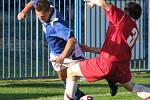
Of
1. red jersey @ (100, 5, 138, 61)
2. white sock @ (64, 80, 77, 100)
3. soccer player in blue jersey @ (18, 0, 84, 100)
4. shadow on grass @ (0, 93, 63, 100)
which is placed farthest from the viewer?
shadow on grass @ (0, 93, 63, 100)

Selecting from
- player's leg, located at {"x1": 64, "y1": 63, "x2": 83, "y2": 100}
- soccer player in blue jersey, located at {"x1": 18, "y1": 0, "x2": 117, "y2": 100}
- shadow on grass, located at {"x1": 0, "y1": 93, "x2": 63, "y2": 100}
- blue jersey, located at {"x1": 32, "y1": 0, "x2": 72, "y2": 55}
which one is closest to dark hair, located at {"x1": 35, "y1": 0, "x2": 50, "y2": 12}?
soccer player in blue jersey, located at {"x1": 18, "y1": 0, "x2": 117, "y2": 100}

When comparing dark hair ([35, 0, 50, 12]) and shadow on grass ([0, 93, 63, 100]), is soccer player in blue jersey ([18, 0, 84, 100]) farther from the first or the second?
shadow on grass ([0, 93, 63, 100])

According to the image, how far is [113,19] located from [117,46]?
0.36 metres

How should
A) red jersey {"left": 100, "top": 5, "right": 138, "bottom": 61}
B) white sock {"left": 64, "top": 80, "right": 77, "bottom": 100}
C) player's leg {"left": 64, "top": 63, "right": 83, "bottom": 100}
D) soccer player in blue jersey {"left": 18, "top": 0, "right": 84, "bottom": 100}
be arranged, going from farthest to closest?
white sock {"left": 64, "top": 80, "right": 77, "bottom": 100}, player's leg {"left": 64, "top": 63, "right": 83, "bottom": 100}, soccer player in blue jersey {"left": 18, "top": 0, "right": 84, "bottom": 100}, red jersey {"left": 100, "top": 5, "right": 138, "bottom": 61}

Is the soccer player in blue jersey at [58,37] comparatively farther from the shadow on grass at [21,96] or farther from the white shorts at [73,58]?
the shadow on grass at [21,96]

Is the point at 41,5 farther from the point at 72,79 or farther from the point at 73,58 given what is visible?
the point at 72,79

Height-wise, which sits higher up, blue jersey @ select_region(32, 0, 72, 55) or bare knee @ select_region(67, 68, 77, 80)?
blue jersey @ select_region(32, 0, 72, 55)

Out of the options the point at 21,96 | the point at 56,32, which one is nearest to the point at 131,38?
the point at 56,32

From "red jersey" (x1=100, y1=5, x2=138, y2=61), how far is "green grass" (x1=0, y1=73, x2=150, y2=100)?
2.63 meters

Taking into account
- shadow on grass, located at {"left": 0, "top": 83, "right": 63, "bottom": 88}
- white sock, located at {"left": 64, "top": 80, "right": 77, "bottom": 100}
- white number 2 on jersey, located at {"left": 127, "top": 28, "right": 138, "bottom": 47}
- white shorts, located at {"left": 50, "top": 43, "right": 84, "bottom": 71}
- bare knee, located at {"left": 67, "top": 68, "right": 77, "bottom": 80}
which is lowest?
shadow on grass, located at {"left": 0, "top": 83, "right": 63, "bottom": 88}

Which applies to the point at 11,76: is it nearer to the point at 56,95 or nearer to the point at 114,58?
the point at 56,95

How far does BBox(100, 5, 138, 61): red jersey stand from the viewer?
775 cm

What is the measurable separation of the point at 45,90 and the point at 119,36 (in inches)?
164

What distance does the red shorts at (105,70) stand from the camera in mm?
7816
